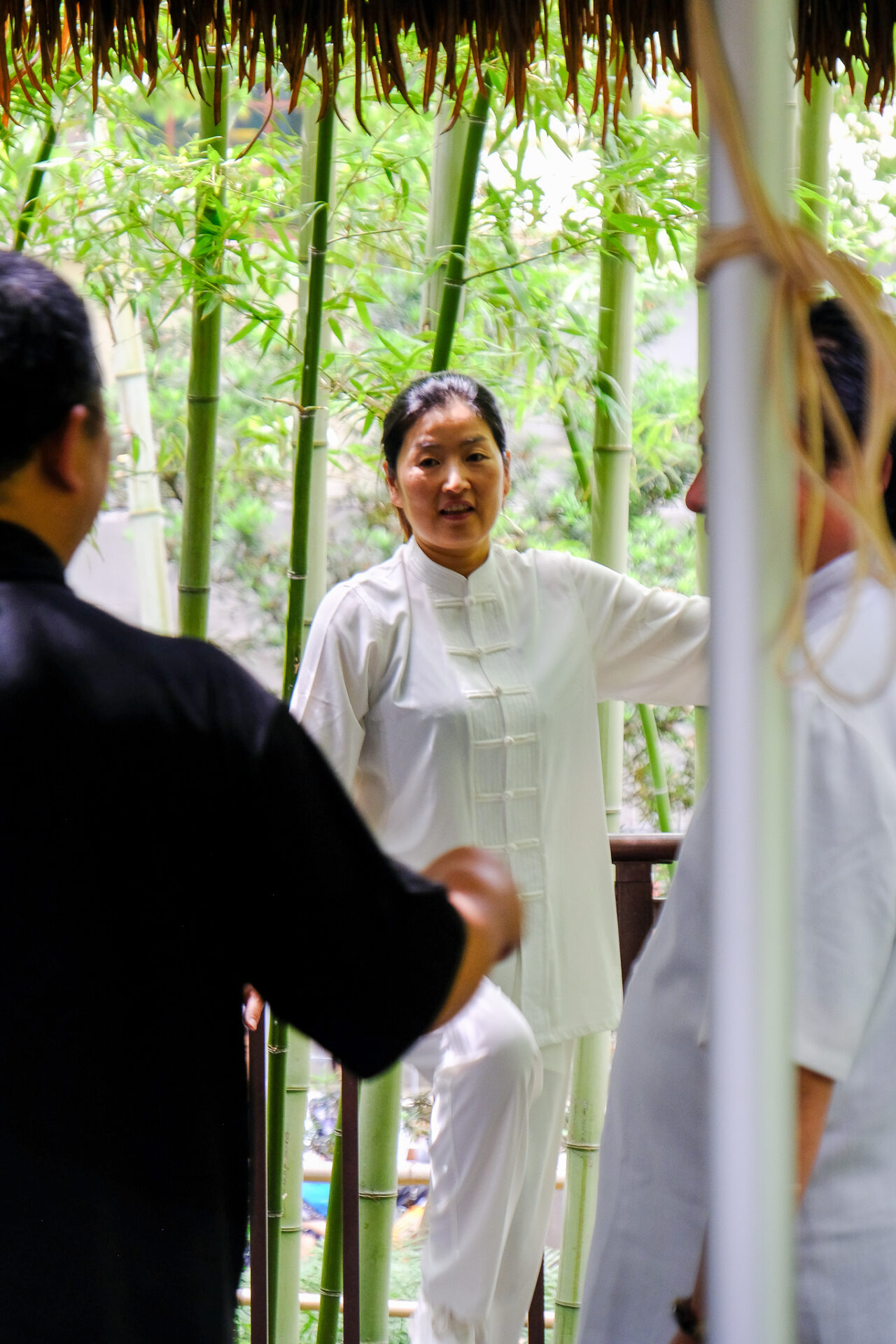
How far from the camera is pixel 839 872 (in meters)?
0.99

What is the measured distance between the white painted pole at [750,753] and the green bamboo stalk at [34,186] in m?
2.18

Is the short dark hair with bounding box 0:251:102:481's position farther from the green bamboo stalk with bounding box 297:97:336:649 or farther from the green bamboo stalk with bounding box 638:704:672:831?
the green bamboo stalk with bounding box 638:704:672:831

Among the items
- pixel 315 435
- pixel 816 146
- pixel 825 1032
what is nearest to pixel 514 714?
pixel 315 435

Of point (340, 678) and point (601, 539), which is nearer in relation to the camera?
point (340, 678)

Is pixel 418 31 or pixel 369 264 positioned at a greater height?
pixel 418 31

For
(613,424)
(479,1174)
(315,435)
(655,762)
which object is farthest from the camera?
(655,762)

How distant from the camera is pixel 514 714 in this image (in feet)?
7.39

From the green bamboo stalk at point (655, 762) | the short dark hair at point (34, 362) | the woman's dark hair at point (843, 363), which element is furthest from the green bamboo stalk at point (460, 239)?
the short dark hair at point (34, 362)

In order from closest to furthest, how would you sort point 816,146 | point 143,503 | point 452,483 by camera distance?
point 452,483 < point 816,146 < point 143,503

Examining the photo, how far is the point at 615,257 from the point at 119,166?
3.05 feet

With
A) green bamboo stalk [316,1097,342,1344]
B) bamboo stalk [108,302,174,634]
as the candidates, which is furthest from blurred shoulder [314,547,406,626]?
bamboo stalk [108,302,174,634]

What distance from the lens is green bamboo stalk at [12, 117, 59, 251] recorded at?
2.56m

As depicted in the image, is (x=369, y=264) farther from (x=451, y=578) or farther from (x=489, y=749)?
(x=489, y=749)

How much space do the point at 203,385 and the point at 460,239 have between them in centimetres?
55
